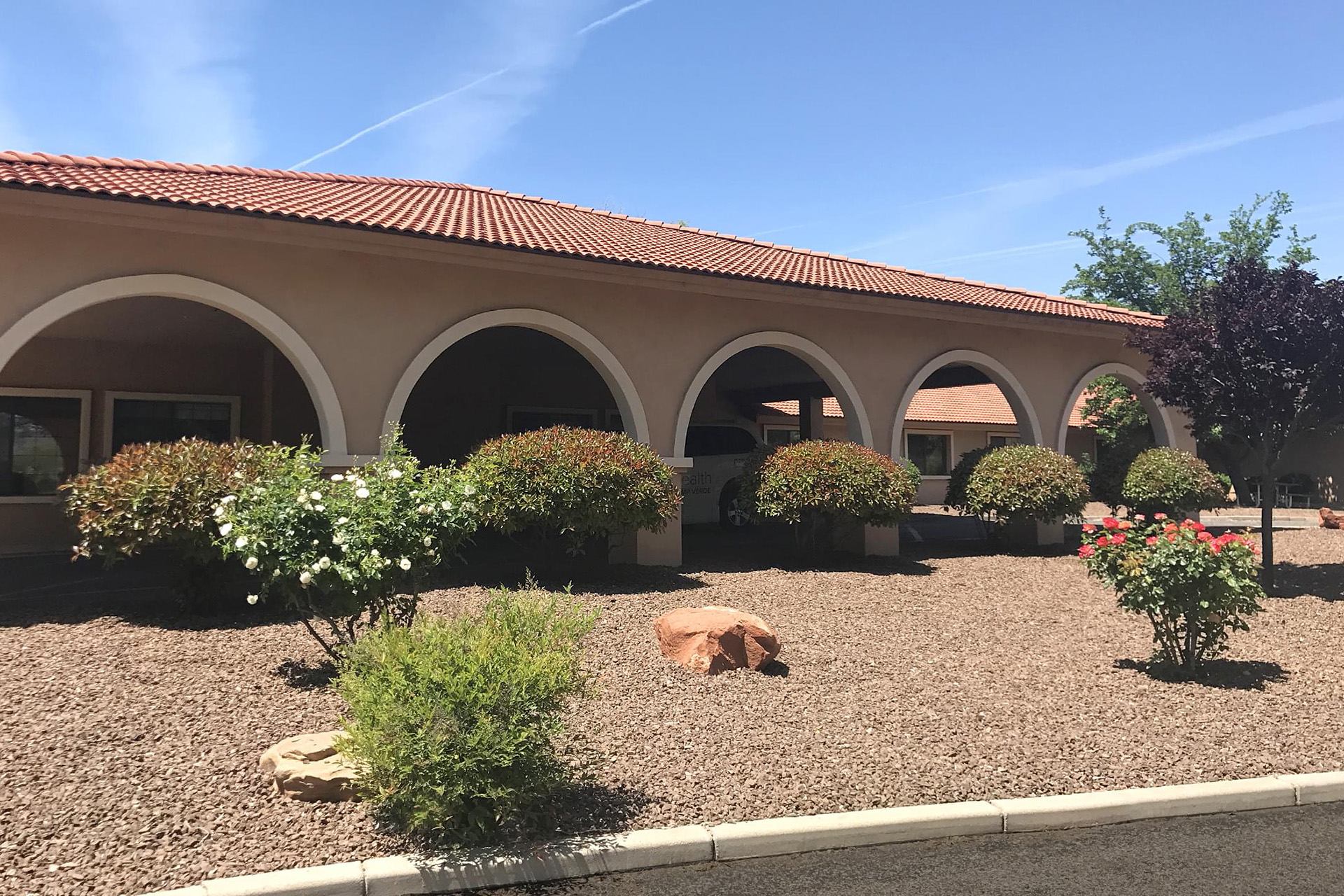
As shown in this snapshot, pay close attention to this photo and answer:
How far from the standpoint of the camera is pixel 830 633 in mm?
8547

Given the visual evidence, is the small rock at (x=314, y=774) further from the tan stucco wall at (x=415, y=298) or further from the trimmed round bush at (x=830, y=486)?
the trimmed round bush at (x=830, y=486)

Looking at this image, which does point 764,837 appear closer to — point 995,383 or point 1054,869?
point 1054,869

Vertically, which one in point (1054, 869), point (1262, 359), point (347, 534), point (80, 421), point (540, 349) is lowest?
point (1054, 869)

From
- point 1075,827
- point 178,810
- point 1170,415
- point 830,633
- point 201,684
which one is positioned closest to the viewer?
point 178,810

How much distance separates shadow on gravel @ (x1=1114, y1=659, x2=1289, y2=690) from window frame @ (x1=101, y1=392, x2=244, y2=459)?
12369 mm

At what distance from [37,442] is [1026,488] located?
1523 cm

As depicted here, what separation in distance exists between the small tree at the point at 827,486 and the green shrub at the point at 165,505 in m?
6.51

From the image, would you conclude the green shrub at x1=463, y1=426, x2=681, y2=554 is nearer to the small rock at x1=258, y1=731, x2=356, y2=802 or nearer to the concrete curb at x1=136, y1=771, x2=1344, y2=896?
the small rock at x1=258, y1=731, x2=356, y2=802

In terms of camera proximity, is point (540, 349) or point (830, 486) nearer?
point (830, 486)

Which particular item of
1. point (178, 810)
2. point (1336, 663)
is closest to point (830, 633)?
point (1336, 663)

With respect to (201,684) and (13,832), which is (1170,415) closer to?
(201,684)

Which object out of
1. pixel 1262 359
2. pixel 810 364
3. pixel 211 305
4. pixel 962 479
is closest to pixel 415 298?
pixel 211 305

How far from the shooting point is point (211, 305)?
1021 centimetres

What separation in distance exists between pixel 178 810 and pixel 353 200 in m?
9.45
